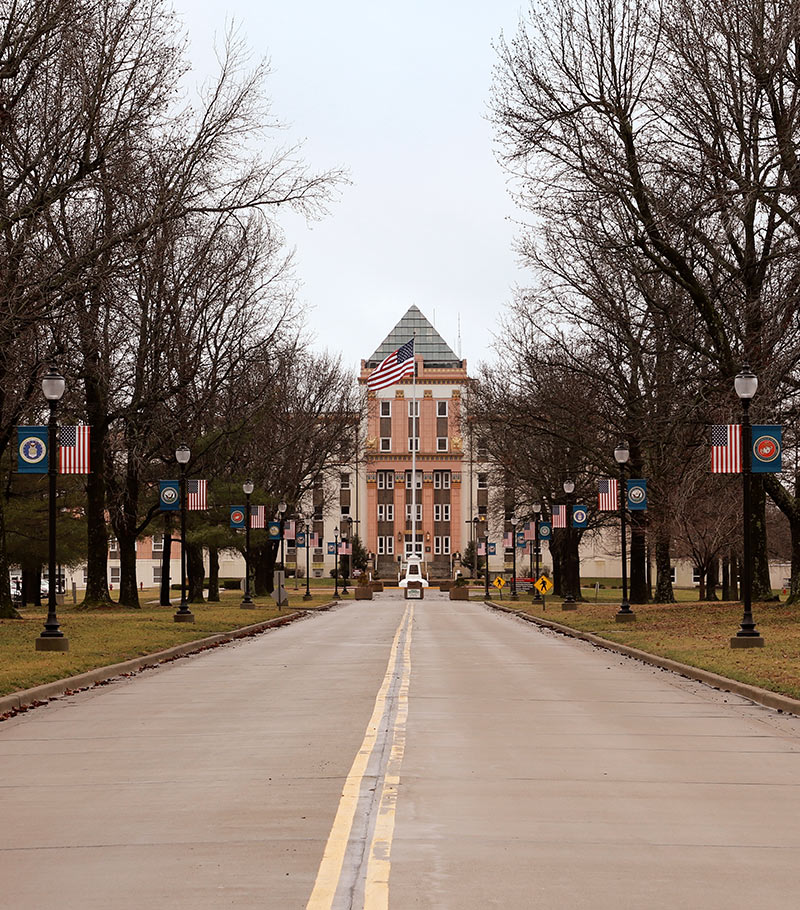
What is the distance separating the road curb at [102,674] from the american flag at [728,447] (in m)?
11.0

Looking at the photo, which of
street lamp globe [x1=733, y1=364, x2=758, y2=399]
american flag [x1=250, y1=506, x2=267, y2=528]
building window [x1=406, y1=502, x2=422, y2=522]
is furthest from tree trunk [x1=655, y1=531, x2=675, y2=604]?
building window [x1=406, y1=502, x2=422, y2=522]

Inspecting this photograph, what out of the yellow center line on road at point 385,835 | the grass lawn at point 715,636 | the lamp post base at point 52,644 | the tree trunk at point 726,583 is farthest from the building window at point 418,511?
the yellow center line on road at point 385,835

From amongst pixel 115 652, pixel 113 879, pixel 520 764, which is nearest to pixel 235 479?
pixel 115 652

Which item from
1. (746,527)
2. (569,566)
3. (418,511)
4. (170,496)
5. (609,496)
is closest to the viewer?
(746,527)

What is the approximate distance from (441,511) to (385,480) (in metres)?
6.24

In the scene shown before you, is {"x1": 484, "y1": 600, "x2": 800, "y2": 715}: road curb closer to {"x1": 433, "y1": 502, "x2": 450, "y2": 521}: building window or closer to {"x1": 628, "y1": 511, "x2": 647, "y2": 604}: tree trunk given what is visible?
{"x1": 628, "y1": 511, "x2": 647, "y2": 604}: tree trunk

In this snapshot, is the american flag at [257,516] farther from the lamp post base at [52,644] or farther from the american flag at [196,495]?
the lamp post base at [52,644]

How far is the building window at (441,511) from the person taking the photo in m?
133

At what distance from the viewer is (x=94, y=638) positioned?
28109 millimetres

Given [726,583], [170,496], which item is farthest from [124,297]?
[726,583]

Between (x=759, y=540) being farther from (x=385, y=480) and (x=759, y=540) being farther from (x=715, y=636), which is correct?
(x=385, y=480)

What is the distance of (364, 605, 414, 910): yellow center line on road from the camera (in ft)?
21.6

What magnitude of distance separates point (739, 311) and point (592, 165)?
541 centimetres

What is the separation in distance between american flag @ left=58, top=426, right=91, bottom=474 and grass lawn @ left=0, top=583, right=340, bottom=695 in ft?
11.7
